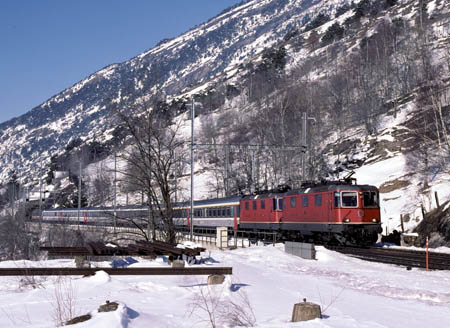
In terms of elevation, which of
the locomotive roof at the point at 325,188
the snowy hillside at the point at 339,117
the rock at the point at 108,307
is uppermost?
the snowy hillside at the point at 339,117

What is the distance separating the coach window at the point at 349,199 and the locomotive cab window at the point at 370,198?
540 millimetres

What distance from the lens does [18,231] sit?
1924 inches

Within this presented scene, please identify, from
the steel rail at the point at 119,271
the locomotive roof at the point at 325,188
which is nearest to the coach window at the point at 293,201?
the locomotive roof at the point at 325,188

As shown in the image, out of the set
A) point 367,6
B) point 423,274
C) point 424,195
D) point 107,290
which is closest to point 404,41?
point 367,6

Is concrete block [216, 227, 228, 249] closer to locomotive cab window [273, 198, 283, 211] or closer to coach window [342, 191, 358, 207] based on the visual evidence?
locomotive cab window [273, 198, 283, 211]

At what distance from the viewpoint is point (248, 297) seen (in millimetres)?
11078

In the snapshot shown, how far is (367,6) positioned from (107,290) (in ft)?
440

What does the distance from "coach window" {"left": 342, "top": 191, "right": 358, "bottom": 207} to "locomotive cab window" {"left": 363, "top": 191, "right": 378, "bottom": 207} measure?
0.54 metres

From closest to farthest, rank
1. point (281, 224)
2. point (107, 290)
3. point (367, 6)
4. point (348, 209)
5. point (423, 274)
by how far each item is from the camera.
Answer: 1. point (107, 290)
2. point (423, 274)
3. point (348, 209)
4. point (281, 224)
5. point (367, 6)

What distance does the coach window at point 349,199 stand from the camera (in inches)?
1077

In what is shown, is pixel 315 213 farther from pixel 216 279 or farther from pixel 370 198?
pixel 216 279

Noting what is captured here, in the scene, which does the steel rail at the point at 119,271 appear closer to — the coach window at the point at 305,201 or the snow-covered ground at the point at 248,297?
the snow-covered ground at the point at 248,297

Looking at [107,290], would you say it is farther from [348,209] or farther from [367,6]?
[367,6]

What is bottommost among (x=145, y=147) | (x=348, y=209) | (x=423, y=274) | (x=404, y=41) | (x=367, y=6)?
(x=423, y=274)
